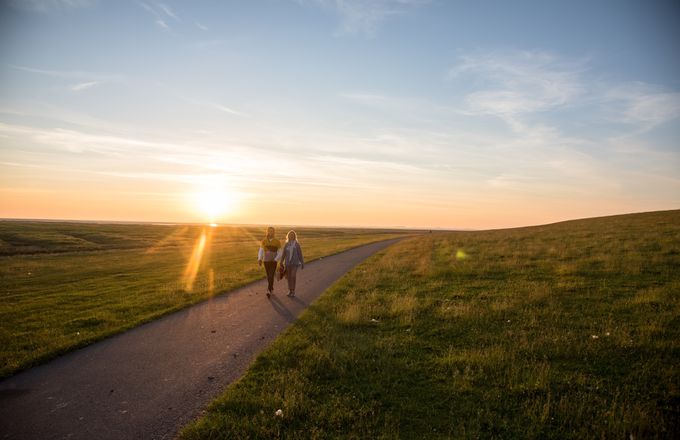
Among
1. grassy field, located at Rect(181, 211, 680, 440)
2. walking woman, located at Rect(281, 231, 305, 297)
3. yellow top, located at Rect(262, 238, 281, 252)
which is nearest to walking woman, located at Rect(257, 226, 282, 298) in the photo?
yellow top, located at Rect(262, 238, 281, 252)

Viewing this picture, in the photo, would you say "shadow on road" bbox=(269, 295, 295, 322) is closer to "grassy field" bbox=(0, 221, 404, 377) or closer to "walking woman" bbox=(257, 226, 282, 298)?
"walking woman" bbox=(257, 226, 282, 298)

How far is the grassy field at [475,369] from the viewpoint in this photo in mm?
5789

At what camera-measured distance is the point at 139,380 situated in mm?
7656

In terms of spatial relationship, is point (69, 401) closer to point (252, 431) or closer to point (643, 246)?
point (252, 431)

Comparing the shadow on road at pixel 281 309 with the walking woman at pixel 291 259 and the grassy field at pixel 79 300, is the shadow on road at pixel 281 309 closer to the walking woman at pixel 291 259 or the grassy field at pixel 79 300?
the walking woman at pixel 291 259

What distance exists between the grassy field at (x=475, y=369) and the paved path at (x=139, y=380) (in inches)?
29.2

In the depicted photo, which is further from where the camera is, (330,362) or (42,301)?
(42,301)

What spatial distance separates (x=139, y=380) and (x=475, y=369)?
7.39m

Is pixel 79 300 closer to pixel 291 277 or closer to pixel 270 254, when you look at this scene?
pixel 270 254

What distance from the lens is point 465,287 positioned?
638 inches

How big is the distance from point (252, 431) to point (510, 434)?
4.15 meters

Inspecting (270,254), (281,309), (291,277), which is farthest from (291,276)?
(281,309)

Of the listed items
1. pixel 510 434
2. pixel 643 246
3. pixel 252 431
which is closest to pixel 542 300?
pixel 510 434

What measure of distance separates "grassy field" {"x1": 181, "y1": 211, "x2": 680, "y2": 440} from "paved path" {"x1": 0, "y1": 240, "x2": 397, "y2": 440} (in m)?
0.74
